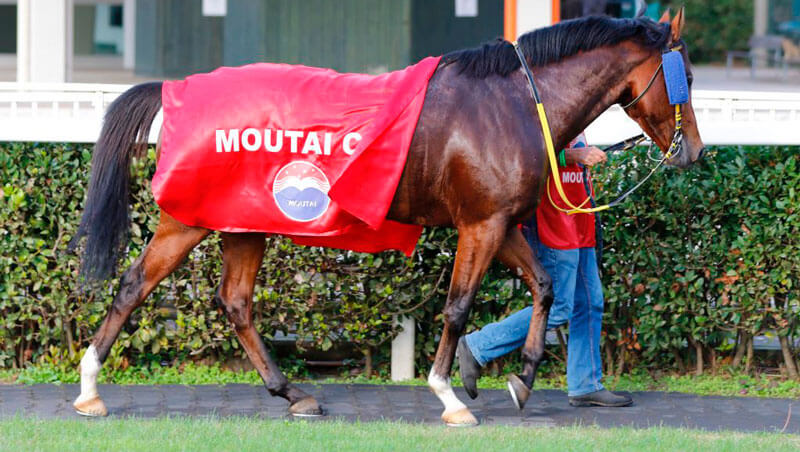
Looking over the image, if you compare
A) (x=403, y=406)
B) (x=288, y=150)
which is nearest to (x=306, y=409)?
(x=403, y=406)

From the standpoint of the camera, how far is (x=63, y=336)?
624cm

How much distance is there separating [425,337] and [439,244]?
60cm

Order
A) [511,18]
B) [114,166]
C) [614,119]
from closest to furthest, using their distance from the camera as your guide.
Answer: [114,166] < [614,119] < [511,18]

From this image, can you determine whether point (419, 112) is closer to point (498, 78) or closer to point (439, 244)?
point (498, 78)

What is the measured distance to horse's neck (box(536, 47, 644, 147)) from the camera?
5.14 metres

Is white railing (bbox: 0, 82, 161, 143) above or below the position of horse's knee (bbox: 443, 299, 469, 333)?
above

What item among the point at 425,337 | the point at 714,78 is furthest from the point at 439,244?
the point at 714,78

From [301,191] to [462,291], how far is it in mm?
869

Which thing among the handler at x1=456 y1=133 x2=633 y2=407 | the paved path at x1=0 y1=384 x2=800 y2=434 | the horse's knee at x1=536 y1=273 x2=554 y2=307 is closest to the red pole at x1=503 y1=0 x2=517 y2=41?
the handler at x1=456 y1=133 x2=633 y2=407

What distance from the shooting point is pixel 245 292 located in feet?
18.3

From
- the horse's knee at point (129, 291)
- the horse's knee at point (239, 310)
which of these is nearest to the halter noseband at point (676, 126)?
the horse's knee at point (239, 310)

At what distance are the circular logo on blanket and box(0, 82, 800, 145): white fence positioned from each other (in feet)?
4.12

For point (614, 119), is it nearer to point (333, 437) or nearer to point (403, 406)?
point (403, 406)

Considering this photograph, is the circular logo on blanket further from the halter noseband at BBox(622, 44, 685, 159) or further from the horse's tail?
the halter noseband at BBox(622, 44, 685, 159)
